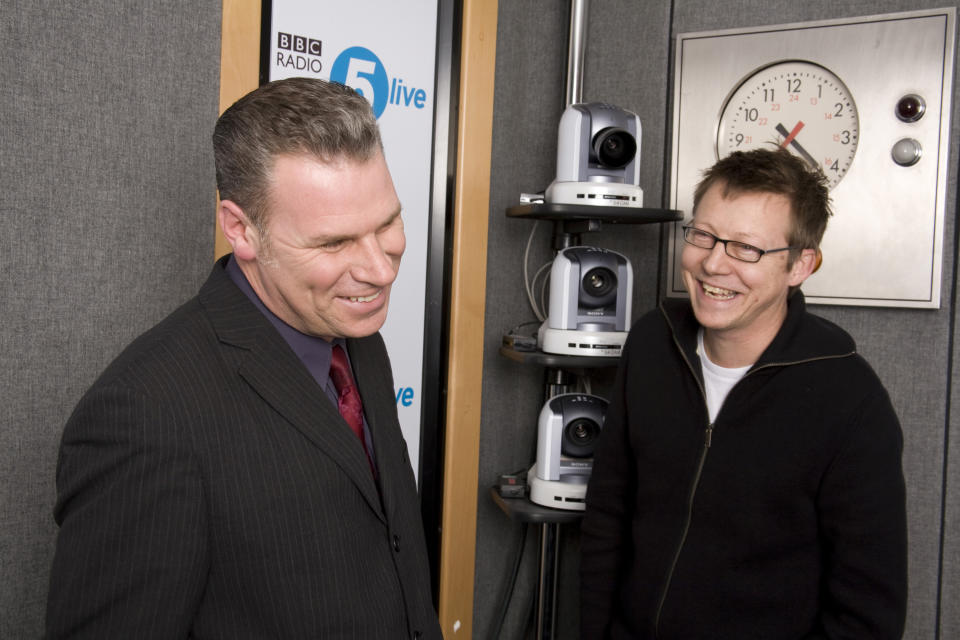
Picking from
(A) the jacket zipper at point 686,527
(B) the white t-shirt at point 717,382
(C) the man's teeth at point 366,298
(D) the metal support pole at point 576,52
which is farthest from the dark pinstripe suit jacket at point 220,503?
(D) the metal support pole at point 576,52

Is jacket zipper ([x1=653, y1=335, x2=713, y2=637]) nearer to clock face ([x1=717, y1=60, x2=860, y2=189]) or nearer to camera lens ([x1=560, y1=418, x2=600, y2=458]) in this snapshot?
camera lens ([x1=560, y1=418, x2=600, y2=458])

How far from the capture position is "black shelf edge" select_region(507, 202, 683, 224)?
1829mm

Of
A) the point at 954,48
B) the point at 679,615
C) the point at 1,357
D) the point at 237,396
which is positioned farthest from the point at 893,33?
the point at 1,357

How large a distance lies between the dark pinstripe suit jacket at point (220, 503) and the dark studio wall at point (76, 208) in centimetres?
49

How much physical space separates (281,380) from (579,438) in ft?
3.70

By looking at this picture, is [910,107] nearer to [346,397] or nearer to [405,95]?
[405,95]

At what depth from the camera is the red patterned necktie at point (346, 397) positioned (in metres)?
1.10

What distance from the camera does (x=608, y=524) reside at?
5.27 feet

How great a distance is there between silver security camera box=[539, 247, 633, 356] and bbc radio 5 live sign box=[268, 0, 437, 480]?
0.39 meters

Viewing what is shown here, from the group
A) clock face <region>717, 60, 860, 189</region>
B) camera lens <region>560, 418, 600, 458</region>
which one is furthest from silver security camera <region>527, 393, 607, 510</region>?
clock face <region>717, 60, 860, 189</region>

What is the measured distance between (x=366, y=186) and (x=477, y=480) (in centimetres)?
140

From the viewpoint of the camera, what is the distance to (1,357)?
123cm

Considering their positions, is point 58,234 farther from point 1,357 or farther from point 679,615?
point 679,615

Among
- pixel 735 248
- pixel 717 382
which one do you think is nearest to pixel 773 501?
pixel 717 382
